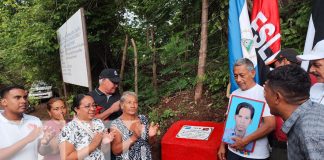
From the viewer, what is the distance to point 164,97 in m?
6.18

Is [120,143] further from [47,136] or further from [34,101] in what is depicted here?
[34,101]

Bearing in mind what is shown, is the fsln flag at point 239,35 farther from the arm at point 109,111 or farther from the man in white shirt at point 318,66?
the arm at point 109,111

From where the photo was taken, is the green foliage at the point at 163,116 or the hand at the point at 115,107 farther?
the green foliage at the point at 163,116

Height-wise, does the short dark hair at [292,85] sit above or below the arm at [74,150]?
above

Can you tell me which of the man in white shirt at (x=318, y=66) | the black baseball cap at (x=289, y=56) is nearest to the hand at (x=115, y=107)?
the black baseball cap at (x=289, y=56)

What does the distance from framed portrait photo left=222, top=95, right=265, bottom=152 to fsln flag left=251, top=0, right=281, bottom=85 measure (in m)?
0.99

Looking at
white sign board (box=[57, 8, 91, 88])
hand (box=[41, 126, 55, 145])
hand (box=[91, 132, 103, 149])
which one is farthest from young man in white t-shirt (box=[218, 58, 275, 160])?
white sign board (box=[57, 8, 91, 88])

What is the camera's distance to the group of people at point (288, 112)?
132 cm

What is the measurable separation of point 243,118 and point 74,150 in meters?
1.57

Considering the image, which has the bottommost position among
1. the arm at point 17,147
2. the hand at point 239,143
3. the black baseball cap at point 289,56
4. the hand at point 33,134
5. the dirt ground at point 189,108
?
the dirt ground at point 189,108

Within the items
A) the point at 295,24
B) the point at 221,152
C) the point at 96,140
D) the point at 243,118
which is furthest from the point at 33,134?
the point at 295,24

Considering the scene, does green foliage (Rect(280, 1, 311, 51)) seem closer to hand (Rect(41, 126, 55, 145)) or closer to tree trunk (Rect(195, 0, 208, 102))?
tree trunk (Rect(195, 0, 208, 102))

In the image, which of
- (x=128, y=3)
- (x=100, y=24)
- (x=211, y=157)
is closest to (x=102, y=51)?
(x=100, y=24)

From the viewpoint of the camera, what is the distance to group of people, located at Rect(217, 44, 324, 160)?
1322mm
